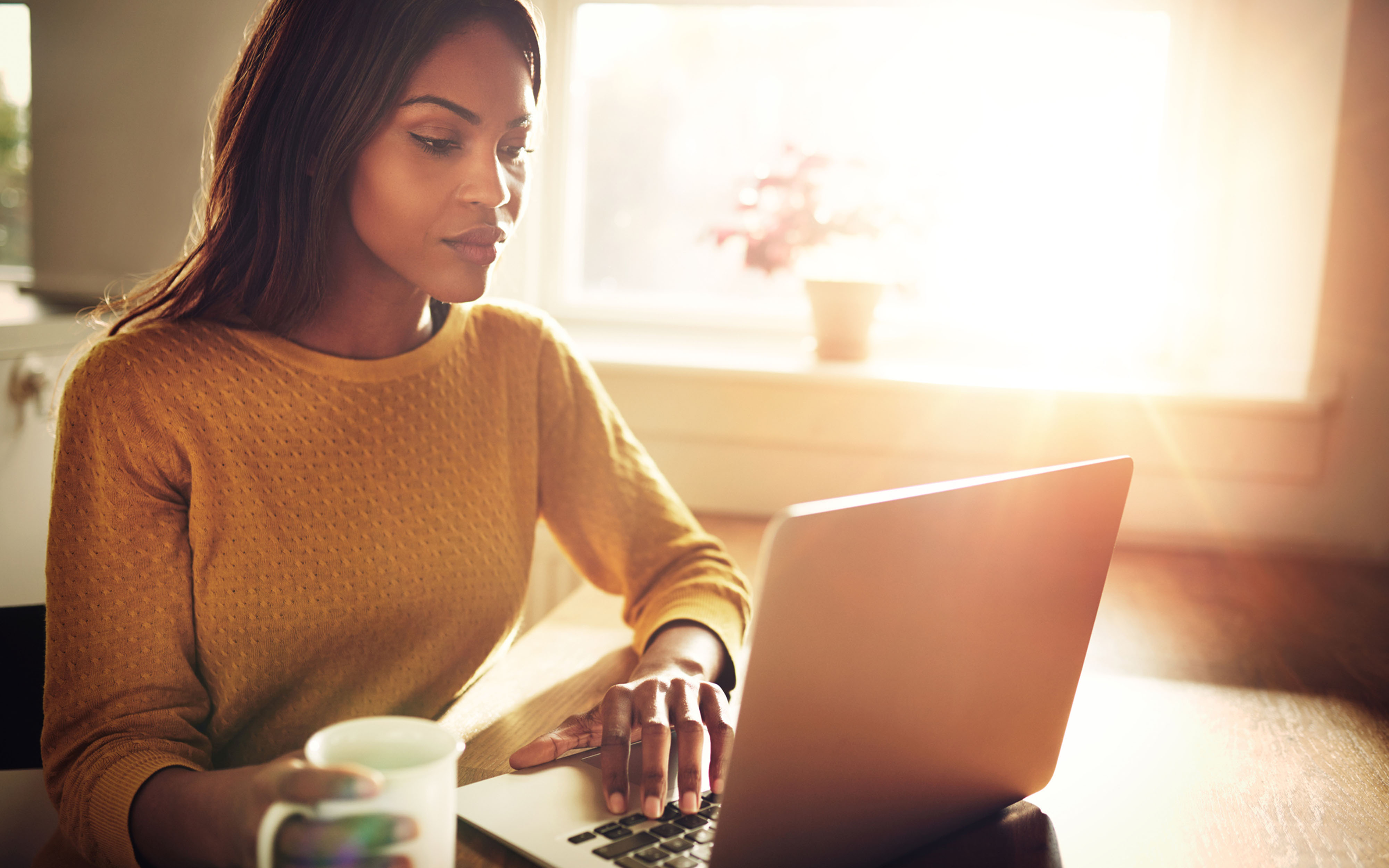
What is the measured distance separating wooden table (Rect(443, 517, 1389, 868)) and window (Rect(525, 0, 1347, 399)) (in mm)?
537

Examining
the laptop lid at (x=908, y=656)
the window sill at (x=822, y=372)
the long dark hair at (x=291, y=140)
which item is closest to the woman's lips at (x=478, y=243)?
the long dark hair at (x=291, y=140)

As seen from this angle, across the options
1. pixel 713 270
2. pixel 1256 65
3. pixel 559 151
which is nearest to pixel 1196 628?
pixel 1256 65

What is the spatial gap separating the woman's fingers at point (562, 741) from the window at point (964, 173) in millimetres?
1139

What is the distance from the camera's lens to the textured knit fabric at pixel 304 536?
2.41ft

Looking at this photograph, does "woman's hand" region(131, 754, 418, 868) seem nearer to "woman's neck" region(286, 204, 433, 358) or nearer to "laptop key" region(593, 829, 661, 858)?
"laptop key" region(593, 829, 661, 858)

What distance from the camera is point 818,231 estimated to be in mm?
1849

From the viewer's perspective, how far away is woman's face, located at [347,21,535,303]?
88 centimetres

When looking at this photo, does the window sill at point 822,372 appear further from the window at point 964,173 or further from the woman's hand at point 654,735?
the woman's hand at point 654,735

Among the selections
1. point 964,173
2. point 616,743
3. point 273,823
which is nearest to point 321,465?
point 616,743

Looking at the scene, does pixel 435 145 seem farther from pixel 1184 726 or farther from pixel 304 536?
pixel 1184 726

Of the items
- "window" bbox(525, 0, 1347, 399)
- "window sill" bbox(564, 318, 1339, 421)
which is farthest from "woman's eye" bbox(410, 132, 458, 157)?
"window" bbox(525, 0, 1347, 399)

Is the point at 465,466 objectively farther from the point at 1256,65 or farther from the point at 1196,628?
the point at 1256,65

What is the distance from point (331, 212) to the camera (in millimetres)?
931

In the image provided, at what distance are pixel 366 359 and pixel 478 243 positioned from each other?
17 cm
